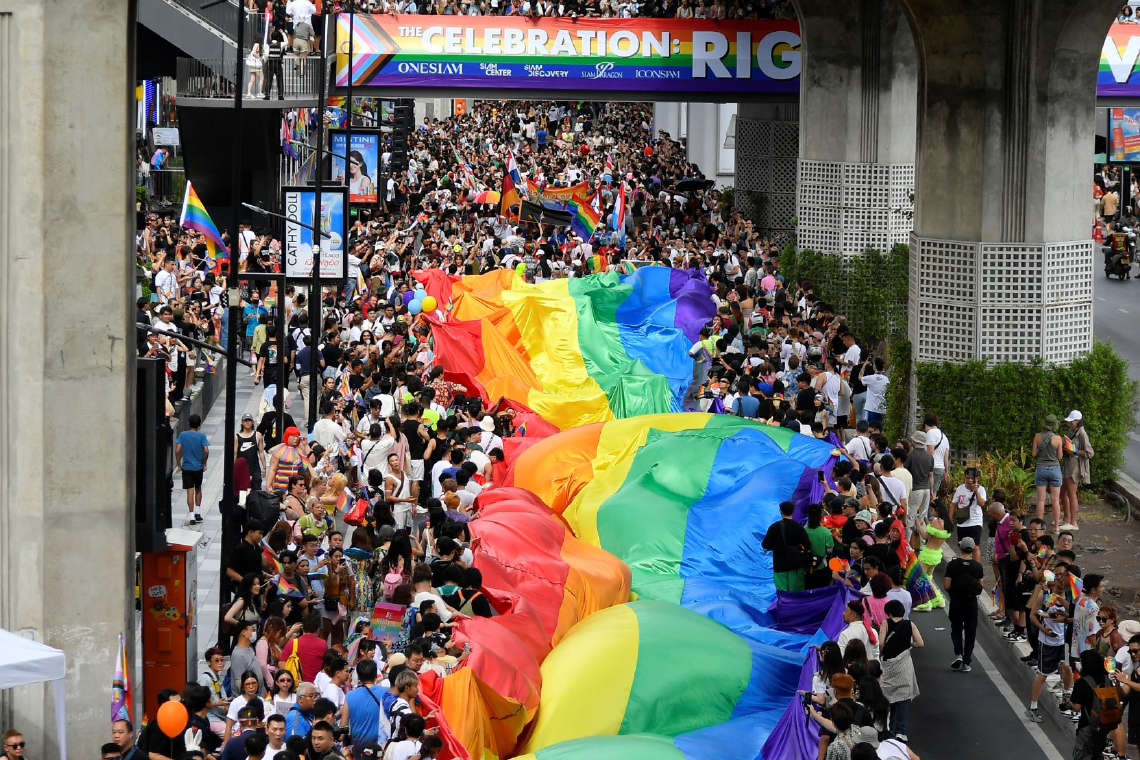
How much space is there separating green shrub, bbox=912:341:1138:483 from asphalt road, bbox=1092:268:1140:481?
1934mm

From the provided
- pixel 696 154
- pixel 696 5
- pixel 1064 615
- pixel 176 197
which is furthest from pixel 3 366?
pixel 696 154

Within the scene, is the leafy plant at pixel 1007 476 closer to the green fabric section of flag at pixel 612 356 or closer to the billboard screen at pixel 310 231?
the green fabric section of flag at pixel 612 356

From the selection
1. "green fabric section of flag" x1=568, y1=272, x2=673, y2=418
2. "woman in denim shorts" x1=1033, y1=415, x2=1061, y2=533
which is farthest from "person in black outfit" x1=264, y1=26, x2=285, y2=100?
"woman in denim shorts" x1=1033, y1=415, x2=1061, y2=533

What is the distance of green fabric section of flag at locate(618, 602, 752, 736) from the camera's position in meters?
13.6

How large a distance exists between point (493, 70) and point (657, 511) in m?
20.5

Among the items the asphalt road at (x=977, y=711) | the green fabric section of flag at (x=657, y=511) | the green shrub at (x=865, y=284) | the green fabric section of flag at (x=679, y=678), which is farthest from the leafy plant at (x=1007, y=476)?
the green shrub at (x=865, y=284)

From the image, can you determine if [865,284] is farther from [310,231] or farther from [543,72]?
[310,231]

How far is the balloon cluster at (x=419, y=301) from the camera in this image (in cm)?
2707

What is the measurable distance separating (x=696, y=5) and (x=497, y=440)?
2073 cm

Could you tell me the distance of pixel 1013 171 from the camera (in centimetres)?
2417

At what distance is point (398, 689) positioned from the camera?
1210 centimetres

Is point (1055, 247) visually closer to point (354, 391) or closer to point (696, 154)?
point (354, 391)

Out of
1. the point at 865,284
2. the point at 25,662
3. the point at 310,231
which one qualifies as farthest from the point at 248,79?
the point at 25,662

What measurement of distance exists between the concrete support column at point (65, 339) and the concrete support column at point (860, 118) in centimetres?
2439
